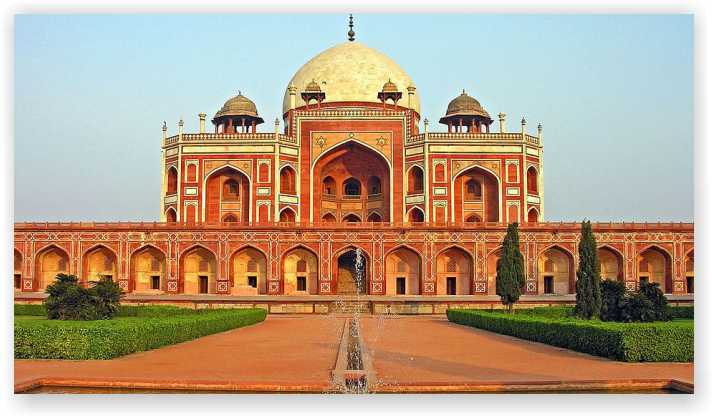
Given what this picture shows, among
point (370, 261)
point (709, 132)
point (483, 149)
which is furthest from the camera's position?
point (483, 149)

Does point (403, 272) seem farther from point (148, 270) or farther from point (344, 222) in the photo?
point (148, 270)

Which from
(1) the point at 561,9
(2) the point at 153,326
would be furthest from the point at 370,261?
(1) the point at 561,9

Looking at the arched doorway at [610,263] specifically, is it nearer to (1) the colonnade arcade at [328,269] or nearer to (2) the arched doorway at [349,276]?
(1) the colonnade arcade at [328,269]

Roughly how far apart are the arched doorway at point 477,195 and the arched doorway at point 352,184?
10.3ft

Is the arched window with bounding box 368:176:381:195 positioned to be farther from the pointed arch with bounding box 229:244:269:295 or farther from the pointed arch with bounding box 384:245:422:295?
the pointed arch with bounding box 229:244:269:295

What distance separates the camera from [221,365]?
9.39 meters

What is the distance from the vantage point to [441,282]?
26922mm

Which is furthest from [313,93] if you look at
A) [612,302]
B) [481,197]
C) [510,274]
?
[612,302]

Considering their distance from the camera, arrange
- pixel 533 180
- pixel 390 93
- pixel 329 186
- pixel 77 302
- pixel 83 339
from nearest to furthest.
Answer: pixel 83 339
pixel 77 302
pixel 533 180
pixel 390 93
pixel 329 186

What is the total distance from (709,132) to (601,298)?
17.0 feet

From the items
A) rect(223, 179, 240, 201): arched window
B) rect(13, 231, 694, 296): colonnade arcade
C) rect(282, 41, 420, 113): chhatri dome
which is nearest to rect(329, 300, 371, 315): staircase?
rect(13, 231, 694, 296): colonnade arcade

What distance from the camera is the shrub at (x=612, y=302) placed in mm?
11883

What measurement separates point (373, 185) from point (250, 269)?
7.71 metres

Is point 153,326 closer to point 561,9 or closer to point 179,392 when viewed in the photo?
point 179,392
